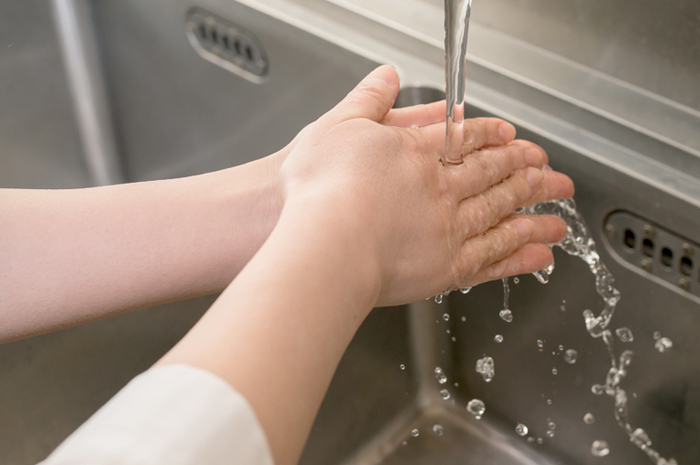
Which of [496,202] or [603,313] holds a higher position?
[496,202]

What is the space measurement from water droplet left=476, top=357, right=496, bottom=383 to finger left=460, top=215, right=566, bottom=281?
0.20m

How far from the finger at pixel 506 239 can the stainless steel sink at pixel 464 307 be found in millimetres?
43

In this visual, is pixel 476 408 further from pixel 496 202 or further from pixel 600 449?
pixel 496 202

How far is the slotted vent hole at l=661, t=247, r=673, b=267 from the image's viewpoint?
1.89ft

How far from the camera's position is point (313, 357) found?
36 cm

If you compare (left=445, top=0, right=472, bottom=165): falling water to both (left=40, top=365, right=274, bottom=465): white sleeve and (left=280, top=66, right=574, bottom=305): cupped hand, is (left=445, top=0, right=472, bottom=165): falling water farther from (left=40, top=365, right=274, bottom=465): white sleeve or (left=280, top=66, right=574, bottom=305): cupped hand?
(left=40, top=365, right=274, bottom=465): white sleeve

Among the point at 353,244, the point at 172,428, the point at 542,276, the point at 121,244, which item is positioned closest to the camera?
the point at 172,428

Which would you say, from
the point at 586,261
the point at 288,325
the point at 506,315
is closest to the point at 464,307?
the point at 506,315

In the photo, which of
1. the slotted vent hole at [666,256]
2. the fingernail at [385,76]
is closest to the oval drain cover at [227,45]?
the fingernail at [385,76]

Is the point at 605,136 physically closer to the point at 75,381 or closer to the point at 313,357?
the point at 313,357

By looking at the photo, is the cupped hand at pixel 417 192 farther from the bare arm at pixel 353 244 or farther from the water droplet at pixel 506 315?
the water droplet at pixel 506 315

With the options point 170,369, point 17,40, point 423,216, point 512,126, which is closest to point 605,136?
point 512,126

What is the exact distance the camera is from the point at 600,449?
2.31 feet

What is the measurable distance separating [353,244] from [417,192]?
10cm
